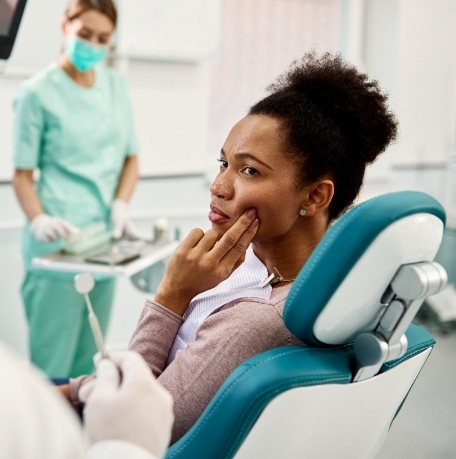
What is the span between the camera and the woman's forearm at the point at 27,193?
2383 millimetres

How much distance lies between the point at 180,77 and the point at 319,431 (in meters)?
2.51

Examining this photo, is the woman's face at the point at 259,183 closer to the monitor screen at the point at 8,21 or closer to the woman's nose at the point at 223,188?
the woman's nose at the point at 223,188

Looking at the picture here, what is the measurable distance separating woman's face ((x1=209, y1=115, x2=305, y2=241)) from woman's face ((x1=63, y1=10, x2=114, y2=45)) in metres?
1.28

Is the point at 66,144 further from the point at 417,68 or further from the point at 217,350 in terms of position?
the point at 417,68

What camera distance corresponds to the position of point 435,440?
256 cm

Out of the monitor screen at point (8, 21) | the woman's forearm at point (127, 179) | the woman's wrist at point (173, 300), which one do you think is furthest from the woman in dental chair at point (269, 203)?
the woman's forearm at point (127, 179)

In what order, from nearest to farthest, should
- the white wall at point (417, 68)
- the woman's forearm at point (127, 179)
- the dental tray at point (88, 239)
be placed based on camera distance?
the dental tray at point (88, 239) < the woman's forearm at point (127, 179) < the white wall at point (417, 68)

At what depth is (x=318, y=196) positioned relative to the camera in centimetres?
132

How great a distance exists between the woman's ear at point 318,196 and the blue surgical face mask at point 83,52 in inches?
→ 54.6

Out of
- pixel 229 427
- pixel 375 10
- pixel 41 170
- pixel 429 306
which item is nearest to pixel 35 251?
pixel 41 170

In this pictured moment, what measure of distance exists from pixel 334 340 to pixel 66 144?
5.30 feet

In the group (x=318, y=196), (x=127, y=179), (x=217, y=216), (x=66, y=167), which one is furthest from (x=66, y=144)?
(x=318, y=196)

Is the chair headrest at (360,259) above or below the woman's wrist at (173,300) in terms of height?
above

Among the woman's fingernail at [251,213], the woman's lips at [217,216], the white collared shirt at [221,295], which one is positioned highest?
the woman's fingernail at [251,213]
